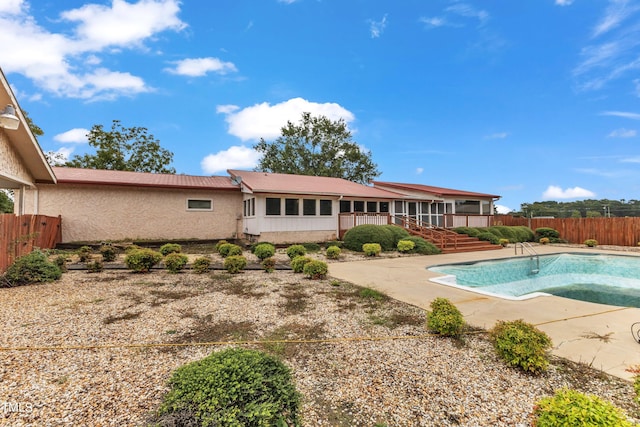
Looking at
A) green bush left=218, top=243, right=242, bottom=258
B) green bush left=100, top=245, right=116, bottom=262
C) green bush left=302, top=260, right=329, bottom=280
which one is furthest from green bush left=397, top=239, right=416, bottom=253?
green bush left=100, top=245, right=116, bottom=262

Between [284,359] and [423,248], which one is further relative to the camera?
[423,248]

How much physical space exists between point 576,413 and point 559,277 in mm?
12811

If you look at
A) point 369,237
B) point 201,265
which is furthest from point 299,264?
point 369,237

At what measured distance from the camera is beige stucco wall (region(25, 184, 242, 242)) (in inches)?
515

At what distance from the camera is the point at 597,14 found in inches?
391

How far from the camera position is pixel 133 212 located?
Result: 46.8ft

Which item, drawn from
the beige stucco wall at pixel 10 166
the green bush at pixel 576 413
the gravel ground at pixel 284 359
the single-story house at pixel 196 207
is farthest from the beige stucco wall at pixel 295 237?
the green bush at pixel 576 413

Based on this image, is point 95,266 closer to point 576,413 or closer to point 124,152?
point 576,413

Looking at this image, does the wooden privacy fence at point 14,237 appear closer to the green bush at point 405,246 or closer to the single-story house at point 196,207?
the single-story house at point 196,207

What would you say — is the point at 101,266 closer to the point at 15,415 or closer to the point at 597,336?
the point at 15,415

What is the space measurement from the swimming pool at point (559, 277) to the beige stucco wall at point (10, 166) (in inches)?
460

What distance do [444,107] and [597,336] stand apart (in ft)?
62.1

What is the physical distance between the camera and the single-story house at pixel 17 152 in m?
6.30

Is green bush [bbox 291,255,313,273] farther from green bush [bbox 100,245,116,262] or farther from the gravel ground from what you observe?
green bush [bbox 100,245,116,262]
